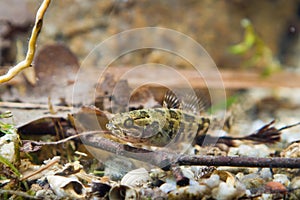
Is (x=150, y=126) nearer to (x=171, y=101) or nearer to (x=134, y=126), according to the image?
(x=134, y=126)

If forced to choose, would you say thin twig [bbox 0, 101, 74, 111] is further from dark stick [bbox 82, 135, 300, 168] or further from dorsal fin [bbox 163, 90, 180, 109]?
dorsal fin [bbox 163, 90, 180, 109]

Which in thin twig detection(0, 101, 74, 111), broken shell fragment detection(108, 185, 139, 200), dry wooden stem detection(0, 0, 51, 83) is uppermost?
dry wooden stem detection(0, 0, 51, 83)

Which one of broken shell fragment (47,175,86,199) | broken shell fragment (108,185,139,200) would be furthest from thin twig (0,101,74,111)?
broken shell fragment (108,185,139,200)

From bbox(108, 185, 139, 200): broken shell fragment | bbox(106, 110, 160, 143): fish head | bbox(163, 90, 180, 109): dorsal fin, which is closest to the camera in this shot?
bbox(108, 185, 139, 200): broken shell fragment

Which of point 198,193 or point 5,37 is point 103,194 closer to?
point 198,193

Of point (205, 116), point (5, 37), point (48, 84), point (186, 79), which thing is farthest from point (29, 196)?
point (5, 37)

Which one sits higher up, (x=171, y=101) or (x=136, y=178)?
(x=171, y=101)

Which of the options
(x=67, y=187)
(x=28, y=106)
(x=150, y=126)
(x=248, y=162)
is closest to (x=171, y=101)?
(x=150, y=126)
